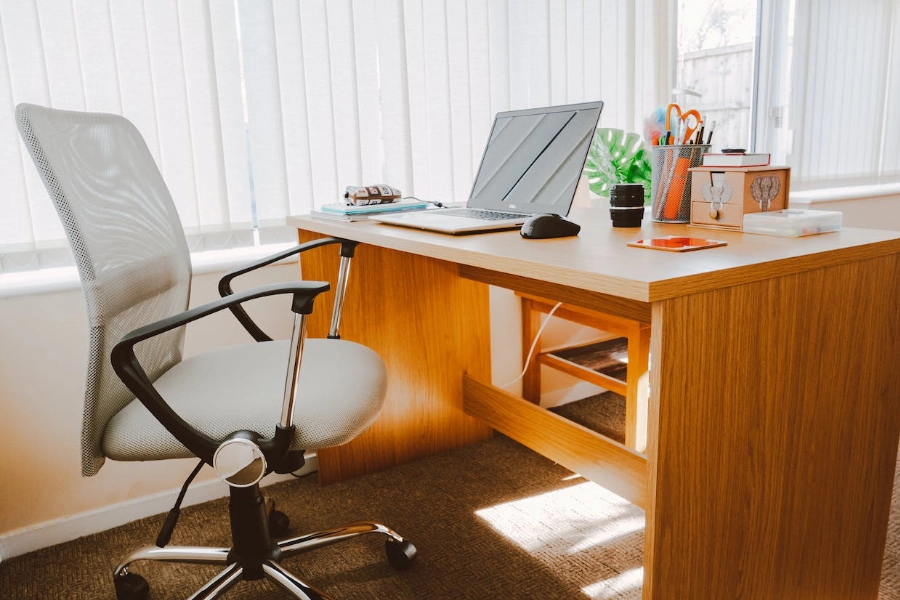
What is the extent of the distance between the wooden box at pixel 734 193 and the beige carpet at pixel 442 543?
2.68 feet

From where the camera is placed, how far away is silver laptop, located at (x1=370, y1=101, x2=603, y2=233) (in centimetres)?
141

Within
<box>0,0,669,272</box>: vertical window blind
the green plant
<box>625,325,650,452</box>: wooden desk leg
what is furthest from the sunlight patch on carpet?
<box>0,0,669,272</box>: vertical window blind

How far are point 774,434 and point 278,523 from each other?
48.3 inches

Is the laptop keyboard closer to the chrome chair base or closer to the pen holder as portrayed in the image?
the pen holder

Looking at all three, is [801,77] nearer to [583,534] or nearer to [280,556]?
[583,534]

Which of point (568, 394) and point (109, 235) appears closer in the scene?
point (109, 235)

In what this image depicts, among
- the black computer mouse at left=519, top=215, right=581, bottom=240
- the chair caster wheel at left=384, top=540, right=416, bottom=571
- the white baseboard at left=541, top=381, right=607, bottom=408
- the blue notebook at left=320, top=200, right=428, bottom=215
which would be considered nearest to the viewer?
the black computer mouse at left=519, top=215, right=581, bottom=240

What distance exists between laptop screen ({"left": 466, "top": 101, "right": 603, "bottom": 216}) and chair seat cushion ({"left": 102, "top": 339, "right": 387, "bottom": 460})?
530 mm

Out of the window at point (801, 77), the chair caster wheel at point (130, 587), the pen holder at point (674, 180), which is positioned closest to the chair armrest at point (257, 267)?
the chair caster wheel at point (130, 587)

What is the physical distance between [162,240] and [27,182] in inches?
22.1

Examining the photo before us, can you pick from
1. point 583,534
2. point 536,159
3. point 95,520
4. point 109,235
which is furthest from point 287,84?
point 583,534

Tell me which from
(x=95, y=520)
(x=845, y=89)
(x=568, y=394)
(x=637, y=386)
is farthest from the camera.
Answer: (x=845, y=89)

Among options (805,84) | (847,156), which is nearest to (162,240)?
(805,84)

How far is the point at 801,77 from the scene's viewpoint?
3088mm
